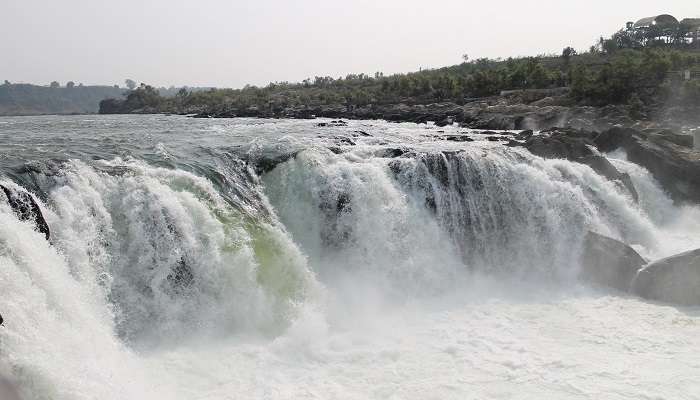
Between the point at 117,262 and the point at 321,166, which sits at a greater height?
the point at 321,166

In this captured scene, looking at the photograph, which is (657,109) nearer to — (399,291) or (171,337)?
(399,291)

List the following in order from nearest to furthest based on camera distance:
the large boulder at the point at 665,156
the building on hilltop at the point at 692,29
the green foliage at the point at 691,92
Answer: the large boulder at the point at 665,156
the green foliage at the point at 691,92
the building on hilltop at the point at 692,29

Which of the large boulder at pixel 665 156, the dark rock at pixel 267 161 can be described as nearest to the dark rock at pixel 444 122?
the large boulder at pixel 665 156

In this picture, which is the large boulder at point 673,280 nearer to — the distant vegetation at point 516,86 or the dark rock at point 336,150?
the dark rock at point 336,150

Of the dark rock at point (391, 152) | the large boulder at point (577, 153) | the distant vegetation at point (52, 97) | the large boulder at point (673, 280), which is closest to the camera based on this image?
the large boulder at point (673, 280)

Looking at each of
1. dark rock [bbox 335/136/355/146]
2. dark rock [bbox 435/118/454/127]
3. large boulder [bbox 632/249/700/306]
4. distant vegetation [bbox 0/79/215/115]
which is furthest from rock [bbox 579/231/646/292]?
distant vegetation [bbox 0/79/215/115]

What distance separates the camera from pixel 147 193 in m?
9.88

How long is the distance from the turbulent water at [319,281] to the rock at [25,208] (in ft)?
0.62

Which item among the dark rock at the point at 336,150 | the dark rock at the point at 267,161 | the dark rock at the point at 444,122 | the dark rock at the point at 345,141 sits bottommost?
the dark rock at the point at 267,161

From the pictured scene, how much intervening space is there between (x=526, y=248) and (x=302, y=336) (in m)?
6.87

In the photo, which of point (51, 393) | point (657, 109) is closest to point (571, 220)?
point (51, 393)

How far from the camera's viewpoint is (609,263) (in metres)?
12.1

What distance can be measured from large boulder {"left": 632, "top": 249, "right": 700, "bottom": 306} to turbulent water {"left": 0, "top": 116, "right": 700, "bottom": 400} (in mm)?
470

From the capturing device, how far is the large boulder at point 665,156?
17812mm
